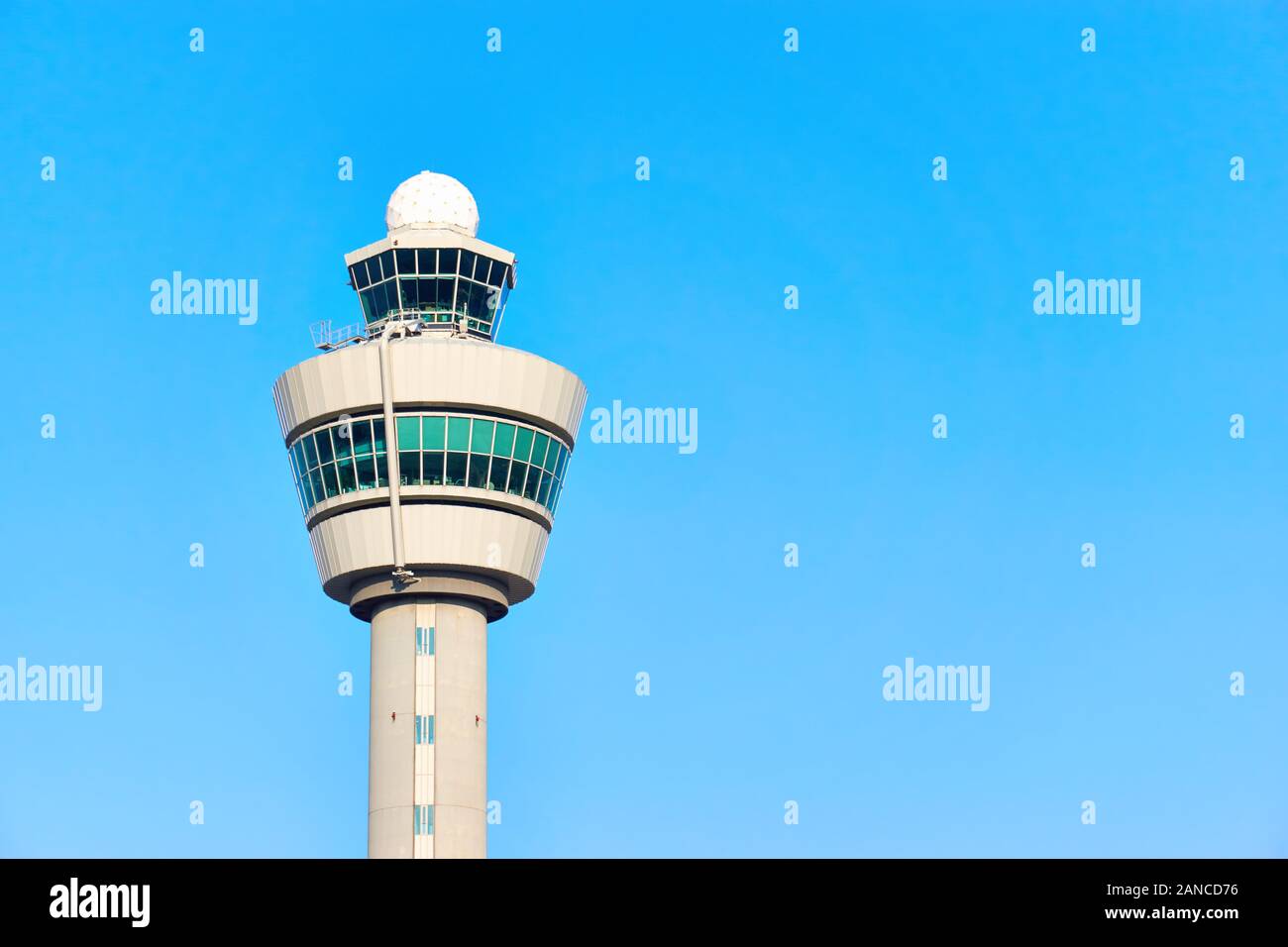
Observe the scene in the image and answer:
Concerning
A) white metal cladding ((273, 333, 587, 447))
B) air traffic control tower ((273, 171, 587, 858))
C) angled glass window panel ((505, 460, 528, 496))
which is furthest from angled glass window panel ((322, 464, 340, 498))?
angled glass window panel ((505, 460, 528, 496))

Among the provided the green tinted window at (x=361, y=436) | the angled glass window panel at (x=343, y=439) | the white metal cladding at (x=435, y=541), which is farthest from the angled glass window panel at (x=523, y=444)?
the angled glass window panel at (x=343, y=439)

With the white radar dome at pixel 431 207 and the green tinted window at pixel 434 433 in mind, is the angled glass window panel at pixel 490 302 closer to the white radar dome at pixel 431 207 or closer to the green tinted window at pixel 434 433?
the white radar dome at pixel 431 207

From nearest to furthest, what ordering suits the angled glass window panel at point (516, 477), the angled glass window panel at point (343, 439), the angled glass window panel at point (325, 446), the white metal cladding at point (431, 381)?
the white metal cladding at point (431, 381), the angled glass window panel at point (343, 439), the angled glass window panel at point (516, 477), the angled glass window panel at point (325, 446)

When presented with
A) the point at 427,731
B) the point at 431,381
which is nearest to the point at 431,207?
the point at 431,381

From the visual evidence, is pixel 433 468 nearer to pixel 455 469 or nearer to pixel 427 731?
pixel 455 469

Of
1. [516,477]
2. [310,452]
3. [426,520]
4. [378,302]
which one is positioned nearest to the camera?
[426,520]

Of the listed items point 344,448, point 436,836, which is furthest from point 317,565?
point 436,836

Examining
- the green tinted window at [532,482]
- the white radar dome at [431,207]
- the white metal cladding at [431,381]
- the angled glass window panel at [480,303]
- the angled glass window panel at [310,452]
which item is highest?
the white radar dome at [431,207]
